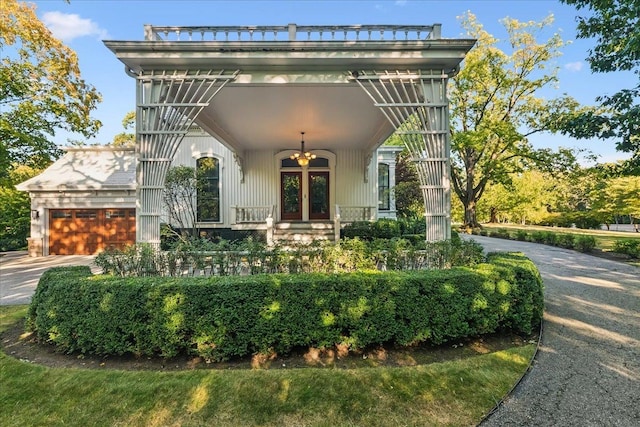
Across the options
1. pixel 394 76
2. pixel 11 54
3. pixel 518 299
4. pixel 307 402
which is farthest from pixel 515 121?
pixel 11 54

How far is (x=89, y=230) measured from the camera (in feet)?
34.9

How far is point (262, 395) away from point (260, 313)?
32.8 inches

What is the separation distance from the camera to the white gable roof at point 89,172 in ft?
34.1

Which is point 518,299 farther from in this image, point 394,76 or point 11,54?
point 11,54

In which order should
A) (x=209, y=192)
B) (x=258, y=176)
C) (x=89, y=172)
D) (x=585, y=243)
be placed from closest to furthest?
(x=585, y=243)
(x=89, y=172)
(x=258, y=176)
(x=209, y=192)

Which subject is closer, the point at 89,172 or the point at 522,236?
the point at 89,172

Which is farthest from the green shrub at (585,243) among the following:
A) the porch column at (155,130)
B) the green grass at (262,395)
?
the porch column at (155,130)

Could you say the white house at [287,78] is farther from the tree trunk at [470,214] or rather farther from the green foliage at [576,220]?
the green foliage at [576,220]

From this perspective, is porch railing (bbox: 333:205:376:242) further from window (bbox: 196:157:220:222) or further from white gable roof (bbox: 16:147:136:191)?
white gable roof (bbox: 16:147:136:191)

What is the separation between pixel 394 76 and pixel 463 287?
3905 mm

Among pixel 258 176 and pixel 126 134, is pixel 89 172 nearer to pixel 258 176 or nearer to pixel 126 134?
pixel 258 176

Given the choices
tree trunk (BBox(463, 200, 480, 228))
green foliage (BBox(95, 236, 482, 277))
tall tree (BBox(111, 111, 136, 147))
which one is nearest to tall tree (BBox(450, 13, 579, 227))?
tree trunk (BBox(463, 200, 480, 228))

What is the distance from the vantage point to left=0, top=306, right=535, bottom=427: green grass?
240 centimetres

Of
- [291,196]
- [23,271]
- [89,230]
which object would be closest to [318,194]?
[291,196]
